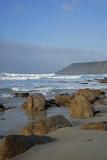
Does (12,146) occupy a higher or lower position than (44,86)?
lower

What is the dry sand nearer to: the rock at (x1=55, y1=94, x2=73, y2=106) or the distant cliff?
the rock at (x1=55, y1=94, x2=73, y2=106)

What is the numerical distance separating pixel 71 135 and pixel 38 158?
8.33 ft

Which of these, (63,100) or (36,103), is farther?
(63,100)

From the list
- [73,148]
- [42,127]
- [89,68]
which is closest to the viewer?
[73,148]

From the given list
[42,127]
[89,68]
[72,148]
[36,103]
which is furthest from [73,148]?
[89,68]

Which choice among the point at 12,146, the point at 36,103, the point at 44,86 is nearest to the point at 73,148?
the point at 12,146

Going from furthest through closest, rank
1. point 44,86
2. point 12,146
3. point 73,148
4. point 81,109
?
point 44,86 → point 81,109 → point 73,148 → point 12,146

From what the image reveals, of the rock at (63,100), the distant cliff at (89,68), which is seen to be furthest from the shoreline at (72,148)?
the distant cliff at (89,68)

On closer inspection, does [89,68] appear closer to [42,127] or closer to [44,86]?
[44,86]

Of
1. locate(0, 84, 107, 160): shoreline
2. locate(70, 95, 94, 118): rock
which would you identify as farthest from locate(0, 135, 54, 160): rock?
locate(70, 95, 94, 118): rock

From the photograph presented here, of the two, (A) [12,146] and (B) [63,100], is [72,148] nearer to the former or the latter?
(A) [12,146]

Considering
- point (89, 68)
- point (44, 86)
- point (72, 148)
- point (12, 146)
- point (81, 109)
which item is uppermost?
point (89, 68)

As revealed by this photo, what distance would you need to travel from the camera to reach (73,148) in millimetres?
Result: 7180

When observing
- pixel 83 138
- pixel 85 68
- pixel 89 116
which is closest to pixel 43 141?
pixel 83 138
